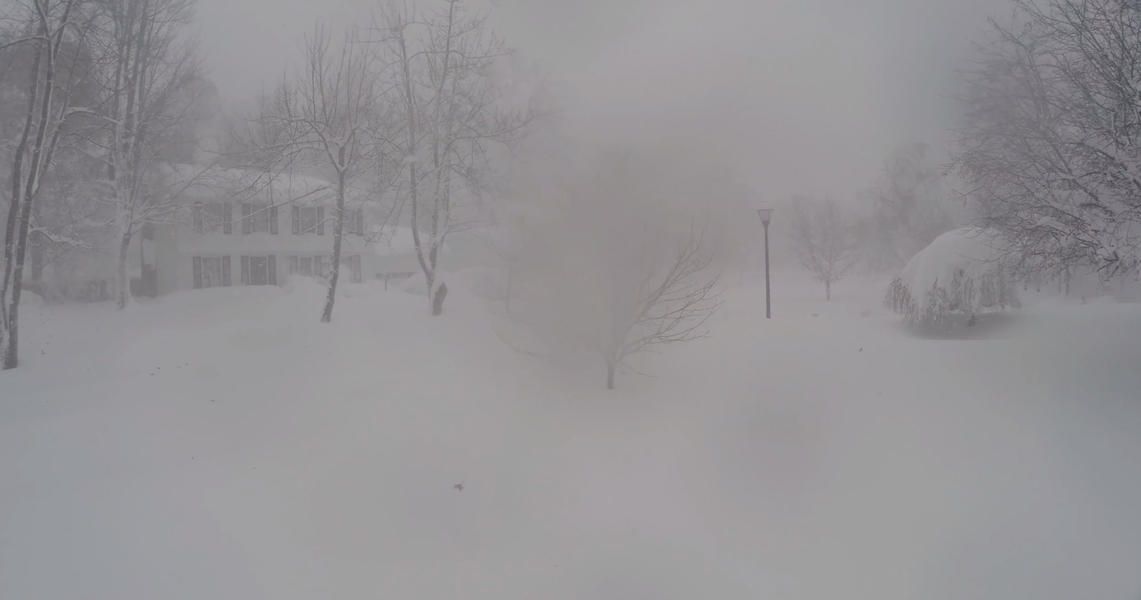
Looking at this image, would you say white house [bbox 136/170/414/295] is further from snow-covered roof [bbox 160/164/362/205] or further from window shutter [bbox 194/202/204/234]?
snow-covered roof [bbox 160/164/362/205]

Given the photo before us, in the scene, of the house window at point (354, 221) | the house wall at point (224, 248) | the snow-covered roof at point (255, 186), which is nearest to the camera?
the snow-covered roof at point (255, 186)

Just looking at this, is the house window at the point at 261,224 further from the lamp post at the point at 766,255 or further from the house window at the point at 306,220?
the lamp post at the point at 766,255

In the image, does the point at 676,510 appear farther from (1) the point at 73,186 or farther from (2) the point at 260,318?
(1) the point at 73,186

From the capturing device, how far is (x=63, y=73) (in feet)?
25.7

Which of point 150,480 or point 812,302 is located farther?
point 812,302

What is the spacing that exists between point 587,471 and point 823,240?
691cm

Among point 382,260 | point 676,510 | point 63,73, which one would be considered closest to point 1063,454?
point 676,510

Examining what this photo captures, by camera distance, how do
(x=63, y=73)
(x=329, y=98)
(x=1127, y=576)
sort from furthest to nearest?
(x=329, y=98) < (x=63, y=73) < (x=1127, y=576)

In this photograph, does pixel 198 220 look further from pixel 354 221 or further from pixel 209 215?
pixel 354 221

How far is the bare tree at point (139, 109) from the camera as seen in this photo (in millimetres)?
9039

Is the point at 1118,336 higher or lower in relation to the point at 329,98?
lower

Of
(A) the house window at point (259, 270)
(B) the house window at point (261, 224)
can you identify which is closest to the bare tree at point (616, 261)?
(B) the house window at point (261, 224)

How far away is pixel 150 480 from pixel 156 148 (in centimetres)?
1158

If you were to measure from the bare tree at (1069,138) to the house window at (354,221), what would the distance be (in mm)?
8569
